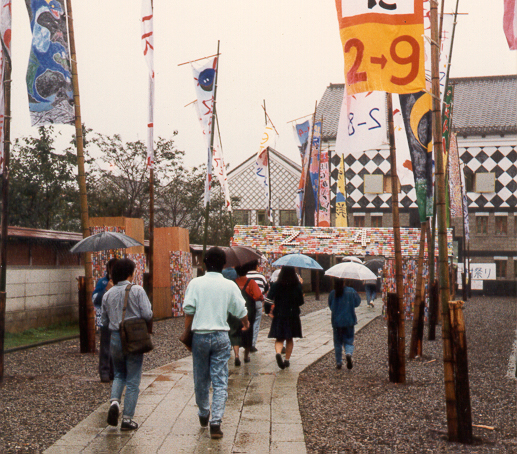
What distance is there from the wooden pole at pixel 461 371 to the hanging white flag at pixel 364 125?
3.82 meters

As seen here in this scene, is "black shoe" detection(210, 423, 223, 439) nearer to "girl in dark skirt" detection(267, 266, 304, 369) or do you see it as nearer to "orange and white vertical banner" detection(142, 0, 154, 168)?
"girl in dark skirt" detection(267, 266, 304, 369)

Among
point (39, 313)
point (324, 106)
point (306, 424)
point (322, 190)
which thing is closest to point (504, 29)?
point (306, 424)

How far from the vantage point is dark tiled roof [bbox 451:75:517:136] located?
38156 millimetres

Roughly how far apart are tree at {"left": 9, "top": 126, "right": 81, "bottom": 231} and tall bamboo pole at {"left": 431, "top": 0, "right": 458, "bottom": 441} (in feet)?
60.7

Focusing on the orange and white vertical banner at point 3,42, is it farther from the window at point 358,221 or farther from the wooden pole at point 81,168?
the window at point 358,221

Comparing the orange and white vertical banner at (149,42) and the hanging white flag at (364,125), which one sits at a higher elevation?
the orange and white vertical banner at (149,42)

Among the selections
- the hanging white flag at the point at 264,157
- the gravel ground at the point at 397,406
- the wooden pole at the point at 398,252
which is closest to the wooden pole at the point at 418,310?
the gravel ground at the point at 397,406

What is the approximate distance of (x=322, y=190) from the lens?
25.4 metres

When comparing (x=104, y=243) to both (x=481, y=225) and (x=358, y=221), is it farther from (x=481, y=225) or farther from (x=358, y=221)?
(x=481, y=225)

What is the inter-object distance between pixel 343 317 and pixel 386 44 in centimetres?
→ 465

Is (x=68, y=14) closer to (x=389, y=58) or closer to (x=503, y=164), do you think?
(x=389, y=58)

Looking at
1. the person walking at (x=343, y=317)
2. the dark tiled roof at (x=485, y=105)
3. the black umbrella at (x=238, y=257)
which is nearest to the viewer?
the black umbrella at (x=238, y=257)

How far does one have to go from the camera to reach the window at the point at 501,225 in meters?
37.3

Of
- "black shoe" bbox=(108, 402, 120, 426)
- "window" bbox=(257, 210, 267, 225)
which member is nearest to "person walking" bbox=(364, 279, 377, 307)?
"window" bbox=(257, 210, 267, 225)
